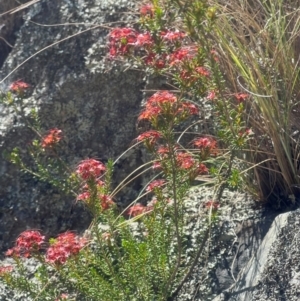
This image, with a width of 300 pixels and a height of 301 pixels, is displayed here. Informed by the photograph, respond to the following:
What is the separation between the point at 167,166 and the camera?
7.06 ft

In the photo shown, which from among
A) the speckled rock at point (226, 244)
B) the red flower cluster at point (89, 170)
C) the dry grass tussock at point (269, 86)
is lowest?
A: the speckled rock at point (226, 244)

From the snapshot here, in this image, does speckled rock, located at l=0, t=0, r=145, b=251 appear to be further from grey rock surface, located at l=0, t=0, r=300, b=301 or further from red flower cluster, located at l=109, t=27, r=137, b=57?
red flower cluster, located at l=109, t=27, r=137, b=57

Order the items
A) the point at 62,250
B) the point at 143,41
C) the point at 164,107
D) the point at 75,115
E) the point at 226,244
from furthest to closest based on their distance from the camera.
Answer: the point at 75,115 < the point at 226,244 < the point at 143,41 < the point at 62,250 < the point at 164,107

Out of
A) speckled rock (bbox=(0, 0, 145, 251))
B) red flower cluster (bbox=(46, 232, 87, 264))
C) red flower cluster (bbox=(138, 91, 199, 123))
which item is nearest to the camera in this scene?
red flower cluster (bbox=(138, 91, 199, 123))

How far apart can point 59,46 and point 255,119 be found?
1.11 metres

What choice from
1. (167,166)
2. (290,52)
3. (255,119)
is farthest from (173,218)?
(290,52)

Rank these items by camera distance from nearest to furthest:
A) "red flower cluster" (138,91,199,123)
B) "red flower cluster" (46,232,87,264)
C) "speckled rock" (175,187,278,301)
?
1. "red flower cluster" (138,91,199,123)
2. "red flower cluster" (46,232,87,264)
3. "speckled rock" (175,187,278,301)

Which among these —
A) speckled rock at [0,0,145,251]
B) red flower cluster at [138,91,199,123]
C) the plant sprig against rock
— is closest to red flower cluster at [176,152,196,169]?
the plant sprig against rock

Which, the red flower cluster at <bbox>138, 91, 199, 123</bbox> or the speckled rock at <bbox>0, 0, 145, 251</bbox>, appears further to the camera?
the speckled rock at <bbox>0, 0, 145, 251</bbox>

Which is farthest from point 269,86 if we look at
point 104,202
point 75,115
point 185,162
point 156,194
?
point 75,115

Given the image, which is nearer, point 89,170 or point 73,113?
point 89,170

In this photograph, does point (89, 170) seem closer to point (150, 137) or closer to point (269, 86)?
point (150, 137)

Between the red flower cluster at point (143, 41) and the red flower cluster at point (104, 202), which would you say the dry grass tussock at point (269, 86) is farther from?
the red flower cluster at point (104, 202)

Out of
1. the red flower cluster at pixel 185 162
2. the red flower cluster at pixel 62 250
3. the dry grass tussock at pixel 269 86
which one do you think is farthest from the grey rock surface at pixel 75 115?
the red flower cluster at pixel 62 250
